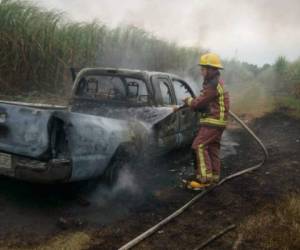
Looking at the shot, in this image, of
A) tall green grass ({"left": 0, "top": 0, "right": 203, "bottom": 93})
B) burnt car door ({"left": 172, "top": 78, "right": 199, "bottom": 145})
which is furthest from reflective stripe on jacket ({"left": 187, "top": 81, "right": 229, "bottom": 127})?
tall green grass ({"left": 0, "top": 0, "right": 203, "bottom": 93})

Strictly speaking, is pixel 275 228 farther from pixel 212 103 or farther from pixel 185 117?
pixel 185 117

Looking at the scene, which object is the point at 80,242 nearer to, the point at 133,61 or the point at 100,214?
the point at 100,214

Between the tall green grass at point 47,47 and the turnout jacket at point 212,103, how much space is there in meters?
5.09

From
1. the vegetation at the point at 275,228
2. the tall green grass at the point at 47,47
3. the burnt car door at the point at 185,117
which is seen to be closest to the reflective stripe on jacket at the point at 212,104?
the burnt car door at the point at 185,117

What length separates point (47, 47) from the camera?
11.0 meters

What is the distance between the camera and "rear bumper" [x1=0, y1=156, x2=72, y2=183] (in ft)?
15.6

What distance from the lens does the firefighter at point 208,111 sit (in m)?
6.51

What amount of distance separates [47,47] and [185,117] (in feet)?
15.8

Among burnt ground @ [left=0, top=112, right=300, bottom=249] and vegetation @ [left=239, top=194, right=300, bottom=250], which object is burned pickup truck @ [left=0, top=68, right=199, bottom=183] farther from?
vegetation @ [left=239, top=194, right=300, bottom=250]

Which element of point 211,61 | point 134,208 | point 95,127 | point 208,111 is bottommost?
point 134,208

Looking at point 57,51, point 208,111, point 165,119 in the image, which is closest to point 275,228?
point 208,111

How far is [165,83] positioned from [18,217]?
3.44 metres

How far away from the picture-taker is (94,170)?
211 inches

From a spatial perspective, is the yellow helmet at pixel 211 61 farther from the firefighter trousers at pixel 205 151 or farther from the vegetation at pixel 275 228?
the vegetation at pixel 275 228
